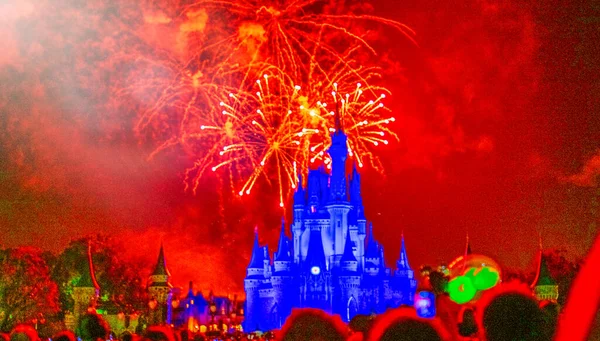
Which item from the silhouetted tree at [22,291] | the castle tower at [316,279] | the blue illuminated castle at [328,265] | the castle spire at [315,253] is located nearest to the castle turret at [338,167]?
the blue illuminated castle at [328,265]

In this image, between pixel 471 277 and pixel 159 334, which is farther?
pixel 471 277

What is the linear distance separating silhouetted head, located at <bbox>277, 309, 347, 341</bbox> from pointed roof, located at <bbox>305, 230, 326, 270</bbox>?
138 ft

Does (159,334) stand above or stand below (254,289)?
below

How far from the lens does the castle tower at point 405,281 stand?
2544 inches

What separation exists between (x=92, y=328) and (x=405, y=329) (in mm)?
16007

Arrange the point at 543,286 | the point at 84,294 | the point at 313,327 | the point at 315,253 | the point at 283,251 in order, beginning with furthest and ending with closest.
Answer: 1. the point at 283,251
2. the point at 315,253
3. the point at 84,294
4. the point at 543,286
5. the point at 313,327

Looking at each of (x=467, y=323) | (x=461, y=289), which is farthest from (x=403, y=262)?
(x=467, y=323)

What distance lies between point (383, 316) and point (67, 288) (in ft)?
164

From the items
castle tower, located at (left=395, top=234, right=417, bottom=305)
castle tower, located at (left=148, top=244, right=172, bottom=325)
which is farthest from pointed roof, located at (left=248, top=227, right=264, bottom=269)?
castle tower, located at (left=395, top=234, right=417, bottom=305)

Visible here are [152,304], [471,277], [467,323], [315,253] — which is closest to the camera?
[467,323]

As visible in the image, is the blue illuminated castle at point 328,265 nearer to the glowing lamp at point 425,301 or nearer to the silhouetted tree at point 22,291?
the silhouetted tree at point 22,291

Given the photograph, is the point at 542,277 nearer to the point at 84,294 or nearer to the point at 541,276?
the point at 541,276

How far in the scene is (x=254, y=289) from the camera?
64.9 metres

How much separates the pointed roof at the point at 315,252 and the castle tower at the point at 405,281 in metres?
8.00
